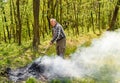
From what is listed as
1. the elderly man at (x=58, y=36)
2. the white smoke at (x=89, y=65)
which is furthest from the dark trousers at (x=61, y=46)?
the white smoke at (x=89, y=65)

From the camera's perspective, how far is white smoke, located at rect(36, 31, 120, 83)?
12.7m

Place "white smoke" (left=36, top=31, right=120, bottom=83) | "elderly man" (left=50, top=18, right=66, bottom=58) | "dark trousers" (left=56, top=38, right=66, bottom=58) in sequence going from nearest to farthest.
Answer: "white smoke" (left=36, top=31, right=120, bottom=83) → "elderly man" (left=50, top=18, right=66, bottom=58) → "dark trousers" (left=56, top=38, right=66, bottom=58)

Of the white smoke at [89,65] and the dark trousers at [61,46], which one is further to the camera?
the dark trousers at [61,46]

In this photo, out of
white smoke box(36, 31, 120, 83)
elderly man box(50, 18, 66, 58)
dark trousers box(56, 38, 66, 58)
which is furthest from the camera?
dark trousers box(56, 38, 66, 58)

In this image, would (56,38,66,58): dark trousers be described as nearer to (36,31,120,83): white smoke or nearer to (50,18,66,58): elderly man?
(50,18,66,58): elderly man

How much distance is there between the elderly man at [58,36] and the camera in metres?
13.6

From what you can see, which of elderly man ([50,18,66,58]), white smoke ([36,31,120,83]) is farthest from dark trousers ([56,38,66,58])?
white smoke ([36,31,120,83])

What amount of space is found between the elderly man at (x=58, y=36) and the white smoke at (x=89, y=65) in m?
0.39

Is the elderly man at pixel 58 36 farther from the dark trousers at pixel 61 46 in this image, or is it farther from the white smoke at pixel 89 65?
the white smoke at pixel 89 65

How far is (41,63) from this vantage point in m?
12.8

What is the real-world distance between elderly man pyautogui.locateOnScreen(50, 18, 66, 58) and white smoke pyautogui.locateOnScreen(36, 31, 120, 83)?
1.28ft

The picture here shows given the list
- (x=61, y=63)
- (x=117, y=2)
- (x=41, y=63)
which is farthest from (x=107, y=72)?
(x=117, y=2)

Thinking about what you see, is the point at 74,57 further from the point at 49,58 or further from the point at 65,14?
the point at 65,14

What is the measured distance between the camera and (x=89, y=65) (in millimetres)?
14562
